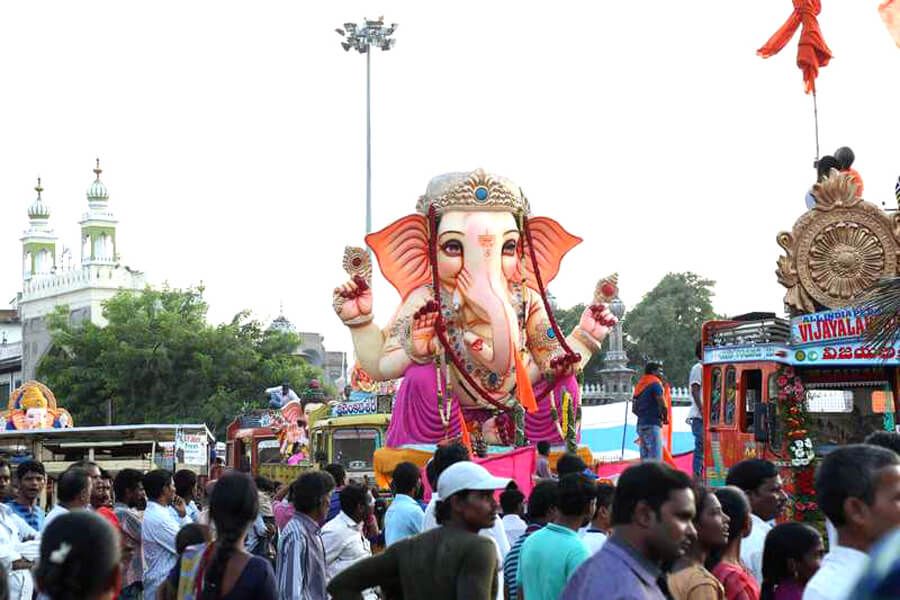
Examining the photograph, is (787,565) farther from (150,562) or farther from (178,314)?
(178,314)

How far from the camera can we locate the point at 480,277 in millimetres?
21984

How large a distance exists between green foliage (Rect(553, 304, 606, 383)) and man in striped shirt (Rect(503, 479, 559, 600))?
53.2 meters

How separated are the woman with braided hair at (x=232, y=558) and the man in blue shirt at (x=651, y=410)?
449 inches

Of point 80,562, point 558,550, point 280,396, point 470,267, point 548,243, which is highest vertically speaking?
point 548,243

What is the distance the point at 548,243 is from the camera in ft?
76.3

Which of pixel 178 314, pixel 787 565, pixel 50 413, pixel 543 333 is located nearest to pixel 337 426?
pixel 543 333

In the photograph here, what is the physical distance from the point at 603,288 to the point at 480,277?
6.77 feet

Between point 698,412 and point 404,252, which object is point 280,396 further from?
point 698,412

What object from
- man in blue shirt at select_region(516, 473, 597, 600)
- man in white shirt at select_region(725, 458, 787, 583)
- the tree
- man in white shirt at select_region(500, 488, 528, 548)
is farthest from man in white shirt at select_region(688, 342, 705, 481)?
the tree

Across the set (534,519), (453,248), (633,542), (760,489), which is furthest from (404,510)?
(453,248)

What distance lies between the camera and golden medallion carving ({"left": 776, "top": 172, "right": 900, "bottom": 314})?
16562 mm

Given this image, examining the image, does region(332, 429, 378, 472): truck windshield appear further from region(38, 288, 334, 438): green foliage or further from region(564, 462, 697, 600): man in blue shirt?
region(38, 288, 334, 438): green foliage

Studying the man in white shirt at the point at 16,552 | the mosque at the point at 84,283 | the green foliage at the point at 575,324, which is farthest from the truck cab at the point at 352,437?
the mosque at the point at 84,283

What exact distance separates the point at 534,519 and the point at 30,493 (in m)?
3.34
